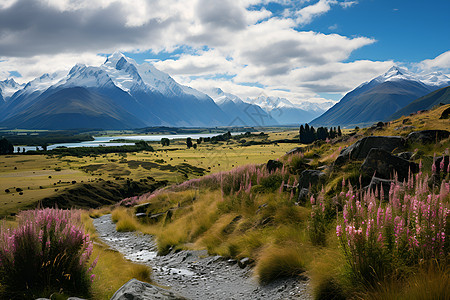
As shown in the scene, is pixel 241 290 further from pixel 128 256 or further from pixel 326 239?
pixel 128 256

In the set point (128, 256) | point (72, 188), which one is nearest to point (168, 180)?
point (72, 188)

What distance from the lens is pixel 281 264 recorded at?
6.46 m

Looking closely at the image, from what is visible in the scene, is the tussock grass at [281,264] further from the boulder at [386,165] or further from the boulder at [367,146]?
the boulder at [367,146]

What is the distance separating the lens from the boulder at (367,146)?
Answer: 12.8 metres

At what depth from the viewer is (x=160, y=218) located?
17.8 m

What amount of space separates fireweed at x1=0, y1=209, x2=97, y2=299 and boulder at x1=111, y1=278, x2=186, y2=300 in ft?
4.39

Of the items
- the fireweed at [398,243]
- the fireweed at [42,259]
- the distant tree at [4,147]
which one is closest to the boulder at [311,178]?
the fireweed at [398,243]

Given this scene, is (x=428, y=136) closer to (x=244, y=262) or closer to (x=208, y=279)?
(x=244, y=262)

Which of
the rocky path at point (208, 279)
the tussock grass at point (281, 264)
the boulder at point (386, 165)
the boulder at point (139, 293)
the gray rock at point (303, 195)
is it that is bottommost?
the rocky path at point (208, 279)

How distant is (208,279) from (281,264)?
2470mm

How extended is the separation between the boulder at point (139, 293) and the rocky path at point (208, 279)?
1427 millimetres

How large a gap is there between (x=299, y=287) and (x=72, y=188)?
5045 cm

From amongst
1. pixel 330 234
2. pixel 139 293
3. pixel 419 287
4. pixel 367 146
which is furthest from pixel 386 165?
pixel 139 293

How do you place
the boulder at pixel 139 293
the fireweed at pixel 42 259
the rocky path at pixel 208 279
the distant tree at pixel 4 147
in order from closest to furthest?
1. the boulder at pixel 139 293
2. the fireweed at pixel 42 259
3. the rocky path at pixel 208 279
4. the distant tree at pixel 4 147
